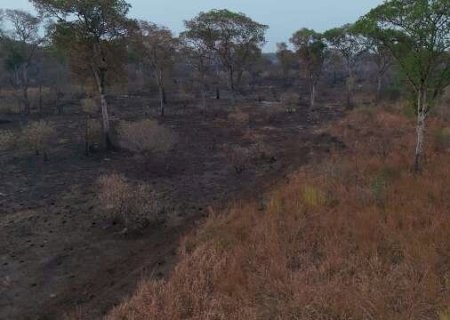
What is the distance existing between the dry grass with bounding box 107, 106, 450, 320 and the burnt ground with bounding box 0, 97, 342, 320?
873 mm

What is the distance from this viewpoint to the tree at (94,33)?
1584 cm

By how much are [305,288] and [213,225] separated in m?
2.99

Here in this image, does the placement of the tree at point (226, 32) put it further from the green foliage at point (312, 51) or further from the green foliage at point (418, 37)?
the green foliage at point (418, 37)

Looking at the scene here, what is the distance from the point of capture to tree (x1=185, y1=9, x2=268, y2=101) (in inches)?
1212

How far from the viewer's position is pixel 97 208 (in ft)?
33.9

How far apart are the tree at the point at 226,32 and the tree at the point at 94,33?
14772mm

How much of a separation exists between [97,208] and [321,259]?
20.4 ft

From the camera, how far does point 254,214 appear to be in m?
8.33

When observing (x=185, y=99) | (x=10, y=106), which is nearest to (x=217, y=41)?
(x=185, y=99)

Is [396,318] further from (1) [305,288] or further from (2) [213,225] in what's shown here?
(2) [213,225]

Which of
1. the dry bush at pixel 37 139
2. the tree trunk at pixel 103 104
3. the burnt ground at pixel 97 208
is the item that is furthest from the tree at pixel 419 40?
the dry bush at pixel 37 139

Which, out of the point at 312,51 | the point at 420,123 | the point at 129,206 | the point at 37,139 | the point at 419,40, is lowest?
the point at 129,206

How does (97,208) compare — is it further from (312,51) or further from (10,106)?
(312,51)

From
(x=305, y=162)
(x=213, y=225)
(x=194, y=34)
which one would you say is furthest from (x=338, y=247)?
(x=194, y=34)
